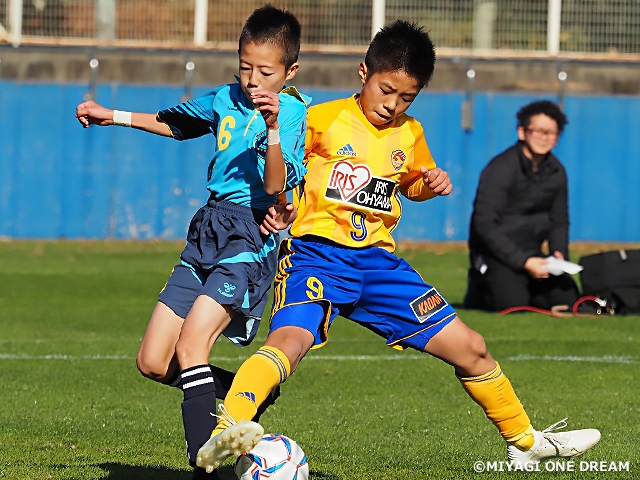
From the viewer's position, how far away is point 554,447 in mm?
5312

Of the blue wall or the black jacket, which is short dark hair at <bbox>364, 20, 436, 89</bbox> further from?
the blue wall

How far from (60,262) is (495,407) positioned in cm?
1086

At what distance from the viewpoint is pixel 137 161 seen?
18281mm

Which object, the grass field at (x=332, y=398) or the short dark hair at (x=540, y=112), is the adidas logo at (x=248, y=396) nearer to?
the grass field at (x=332, y=398)

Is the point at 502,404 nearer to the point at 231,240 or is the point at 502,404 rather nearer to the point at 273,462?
the point at 273,462

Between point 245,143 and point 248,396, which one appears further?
point 245,143

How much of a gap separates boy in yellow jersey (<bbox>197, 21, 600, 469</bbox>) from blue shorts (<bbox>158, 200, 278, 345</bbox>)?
9cm

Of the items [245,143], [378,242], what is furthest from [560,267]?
[245,143]

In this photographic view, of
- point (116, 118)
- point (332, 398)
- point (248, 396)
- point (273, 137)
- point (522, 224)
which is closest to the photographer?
point (248, 396)

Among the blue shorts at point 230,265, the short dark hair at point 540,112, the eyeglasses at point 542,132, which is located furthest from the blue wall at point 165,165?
the blue shorts at point 230,265

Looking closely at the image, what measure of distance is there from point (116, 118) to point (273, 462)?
1.78 m

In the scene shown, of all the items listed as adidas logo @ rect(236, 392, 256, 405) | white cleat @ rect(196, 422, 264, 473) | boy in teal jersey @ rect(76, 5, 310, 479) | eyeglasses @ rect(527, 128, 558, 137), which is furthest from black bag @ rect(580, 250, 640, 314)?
white cleat @ rect(196, 422, 264, 473)

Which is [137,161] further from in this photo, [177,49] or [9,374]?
[9,374]

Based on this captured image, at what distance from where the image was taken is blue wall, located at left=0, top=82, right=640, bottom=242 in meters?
18.2
